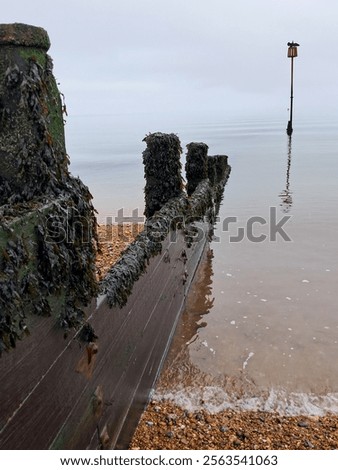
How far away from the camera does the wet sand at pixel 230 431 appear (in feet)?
13.9

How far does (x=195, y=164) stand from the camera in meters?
11.8

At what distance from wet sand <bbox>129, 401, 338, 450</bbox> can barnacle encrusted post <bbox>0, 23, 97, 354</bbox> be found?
7.50ft

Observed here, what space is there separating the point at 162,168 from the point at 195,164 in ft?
14.9

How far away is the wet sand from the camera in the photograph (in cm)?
422

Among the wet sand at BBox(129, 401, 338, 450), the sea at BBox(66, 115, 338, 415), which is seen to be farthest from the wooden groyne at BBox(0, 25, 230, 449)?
the sea at BBox(66, 115, 338, 415)

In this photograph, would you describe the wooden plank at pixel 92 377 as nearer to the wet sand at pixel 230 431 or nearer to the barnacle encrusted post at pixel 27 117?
the wet sand at pixel 230 431

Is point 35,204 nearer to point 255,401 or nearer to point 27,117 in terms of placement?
point 27,117

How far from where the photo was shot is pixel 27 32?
2432 mm

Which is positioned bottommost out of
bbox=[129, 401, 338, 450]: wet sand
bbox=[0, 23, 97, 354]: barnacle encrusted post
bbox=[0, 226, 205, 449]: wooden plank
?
bbox=[129, 401, 338, 450]: wet sand

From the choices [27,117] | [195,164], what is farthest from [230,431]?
[195,164]

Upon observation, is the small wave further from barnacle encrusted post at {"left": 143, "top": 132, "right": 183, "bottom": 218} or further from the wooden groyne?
barnacle encrusted post at {"left": 143, "top": 132, "right": 183, "bottom": 218}

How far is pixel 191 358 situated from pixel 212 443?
1.89m

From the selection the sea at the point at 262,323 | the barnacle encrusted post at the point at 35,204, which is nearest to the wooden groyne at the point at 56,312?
the barnacle encrusted post at the point at 35,204
